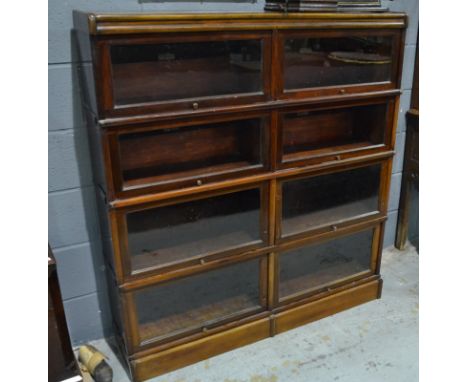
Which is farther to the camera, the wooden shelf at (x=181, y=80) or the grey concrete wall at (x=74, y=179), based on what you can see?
the grey concrete wall at (x=74, y=179)

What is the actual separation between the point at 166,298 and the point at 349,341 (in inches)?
31.4

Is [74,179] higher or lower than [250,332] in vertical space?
higher

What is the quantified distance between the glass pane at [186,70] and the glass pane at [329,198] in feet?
1.53

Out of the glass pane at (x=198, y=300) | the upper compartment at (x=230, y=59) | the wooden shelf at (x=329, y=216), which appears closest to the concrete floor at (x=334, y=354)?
the glass pane at (x=198, y=300)

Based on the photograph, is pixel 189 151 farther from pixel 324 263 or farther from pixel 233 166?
pixel 324 263

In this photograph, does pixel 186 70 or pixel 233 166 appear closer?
pixel 186 70

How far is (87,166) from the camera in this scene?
1.77 metres

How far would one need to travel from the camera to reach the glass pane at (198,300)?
1791 mm

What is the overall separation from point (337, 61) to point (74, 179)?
3.56 feet

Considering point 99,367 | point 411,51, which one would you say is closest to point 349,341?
point 99,367

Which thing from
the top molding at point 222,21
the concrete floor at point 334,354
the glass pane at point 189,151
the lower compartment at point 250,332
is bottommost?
the concrete floor at point 334,354

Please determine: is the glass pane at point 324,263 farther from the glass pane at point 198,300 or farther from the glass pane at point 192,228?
the glass pane at point 192,228

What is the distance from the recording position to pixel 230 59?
5.16ft

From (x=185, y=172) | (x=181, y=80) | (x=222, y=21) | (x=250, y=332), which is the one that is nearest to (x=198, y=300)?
(x=250, y=332)
